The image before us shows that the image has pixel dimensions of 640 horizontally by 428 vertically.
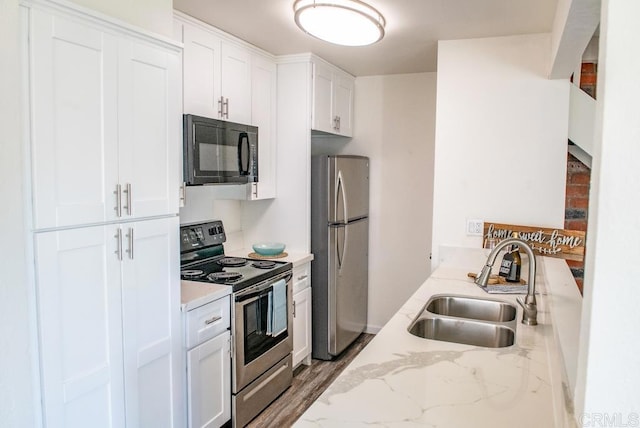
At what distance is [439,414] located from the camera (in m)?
1.20

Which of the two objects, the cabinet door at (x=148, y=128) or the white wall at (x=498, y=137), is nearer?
the cabinet door at (x=148, y=128)

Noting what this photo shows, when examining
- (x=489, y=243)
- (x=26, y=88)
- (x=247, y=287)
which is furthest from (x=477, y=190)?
(x=26, y=88)

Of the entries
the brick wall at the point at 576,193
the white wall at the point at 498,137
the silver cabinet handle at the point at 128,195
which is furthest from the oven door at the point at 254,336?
the brick wall at the point at 576,193

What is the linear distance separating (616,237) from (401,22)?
2462mm

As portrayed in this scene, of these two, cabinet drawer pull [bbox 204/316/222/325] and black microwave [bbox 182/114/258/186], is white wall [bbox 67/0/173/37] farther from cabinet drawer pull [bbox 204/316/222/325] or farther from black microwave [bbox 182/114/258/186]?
cabinet drawer pull [bbox 204/316/222/325]

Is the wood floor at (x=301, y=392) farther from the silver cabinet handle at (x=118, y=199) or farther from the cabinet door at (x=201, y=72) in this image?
the cabinet door at (x=201, y=72)

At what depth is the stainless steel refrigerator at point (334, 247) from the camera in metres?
3.73

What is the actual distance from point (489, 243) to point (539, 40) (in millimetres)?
1293

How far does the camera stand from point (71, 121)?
1670mm

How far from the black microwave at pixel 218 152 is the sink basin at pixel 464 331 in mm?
1456

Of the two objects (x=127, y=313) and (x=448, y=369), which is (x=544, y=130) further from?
(x=127, y=313)

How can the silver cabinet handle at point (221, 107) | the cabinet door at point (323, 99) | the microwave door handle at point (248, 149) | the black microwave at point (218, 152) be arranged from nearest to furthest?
the black microwave at point (218, 152), the silver cabinet handle at point (221, 107), the microwave door handle at point (248, 149), the cabinet door at point (323, 99)

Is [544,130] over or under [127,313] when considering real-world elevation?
over

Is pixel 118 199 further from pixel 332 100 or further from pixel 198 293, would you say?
pixel 332 100
